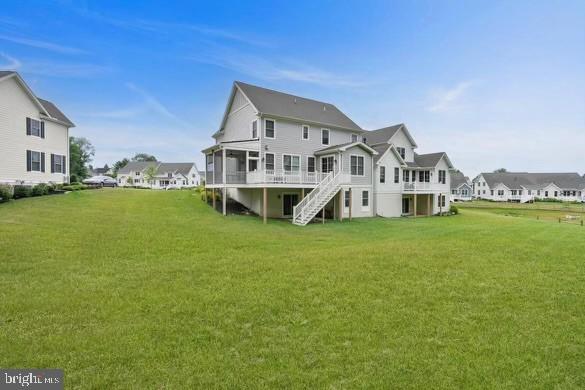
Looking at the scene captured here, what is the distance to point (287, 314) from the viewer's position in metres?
5.25

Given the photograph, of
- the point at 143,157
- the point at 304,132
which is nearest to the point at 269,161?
the point at 304,132

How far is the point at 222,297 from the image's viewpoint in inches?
234

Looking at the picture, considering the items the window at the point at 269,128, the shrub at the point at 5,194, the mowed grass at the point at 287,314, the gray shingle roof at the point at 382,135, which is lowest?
the mowed grass at the point at 287,314

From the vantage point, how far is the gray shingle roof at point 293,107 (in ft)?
71.3

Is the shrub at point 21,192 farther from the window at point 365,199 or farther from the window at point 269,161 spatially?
the window at point 365,199

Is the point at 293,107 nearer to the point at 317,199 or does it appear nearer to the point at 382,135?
the point at 317,199

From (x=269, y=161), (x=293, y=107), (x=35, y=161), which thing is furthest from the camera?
(x=293, y=107)

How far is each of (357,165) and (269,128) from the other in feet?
24.9

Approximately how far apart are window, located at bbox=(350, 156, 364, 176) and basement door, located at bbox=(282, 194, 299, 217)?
4.91 metres

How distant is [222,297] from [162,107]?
107 ft

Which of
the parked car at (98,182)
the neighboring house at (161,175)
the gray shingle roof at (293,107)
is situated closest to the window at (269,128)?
the gray shingle roof at (293,107)

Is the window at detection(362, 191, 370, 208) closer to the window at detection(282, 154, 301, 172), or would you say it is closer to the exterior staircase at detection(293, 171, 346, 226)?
the exterior staircase at detection(293, 171, 346, 226)

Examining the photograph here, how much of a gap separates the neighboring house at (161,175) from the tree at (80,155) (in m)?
8.44

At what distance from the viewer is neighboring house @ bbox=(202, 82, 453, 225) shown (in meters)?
20.0
